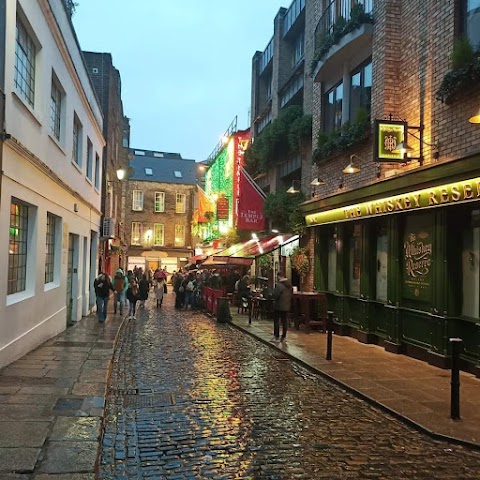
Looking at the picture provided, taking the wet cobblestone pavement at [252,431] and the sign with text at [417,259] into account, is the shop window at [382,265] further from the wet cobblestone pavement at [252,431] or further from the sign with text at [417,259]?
the wet cobblestone pavement at [252,431]

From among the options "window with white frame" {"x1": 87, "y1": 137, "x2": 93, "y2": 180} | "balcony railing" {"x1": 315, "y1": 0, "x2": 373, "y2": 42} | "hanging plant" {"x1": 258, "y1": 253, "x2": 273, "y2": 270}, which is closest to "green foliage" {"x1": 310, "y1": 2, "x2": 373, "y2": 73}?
"balcony railing" {"x1": 315, "y1": 0, "x2": 373, "y2": 42}

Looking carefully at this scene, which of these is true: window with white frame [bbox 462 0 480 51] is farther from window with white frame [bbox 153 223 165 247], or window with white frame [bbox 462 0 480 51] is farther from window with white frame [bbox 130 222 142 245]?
window with white frame [bbox 130 222 142 245]

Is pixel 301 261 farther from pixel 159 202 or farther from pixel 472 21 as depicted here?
pixel 159 202

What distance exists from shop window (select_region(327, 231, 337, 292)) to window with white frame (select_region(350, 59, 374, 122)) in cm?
329

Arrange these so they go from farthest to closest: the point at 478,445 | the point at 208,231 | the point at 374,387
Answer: the point at 208,231, the point at 374,387, the point at 478,445

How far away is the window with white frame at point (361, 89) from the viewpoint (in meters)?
12.5

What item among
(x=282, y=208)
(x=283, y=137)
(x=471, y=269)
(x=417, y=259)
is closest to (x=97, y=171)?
(x=283, y=137)

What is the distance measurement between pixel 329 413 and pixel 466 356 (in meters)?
3.41

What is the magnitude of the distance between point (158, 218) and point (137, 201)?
2640 millimetres

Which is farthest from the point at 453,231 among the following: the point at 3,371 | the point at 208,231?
the point at 208,231

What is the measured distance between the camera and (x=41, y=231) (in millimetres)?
10219

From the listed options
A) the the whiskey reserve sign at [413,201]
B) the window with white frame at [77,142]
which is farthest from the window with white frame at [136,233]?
the the whiskey reserve sign at [413,201]

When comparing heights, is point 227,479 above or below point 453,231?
below

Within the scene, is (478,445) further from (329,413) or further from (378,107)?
(378,107)
